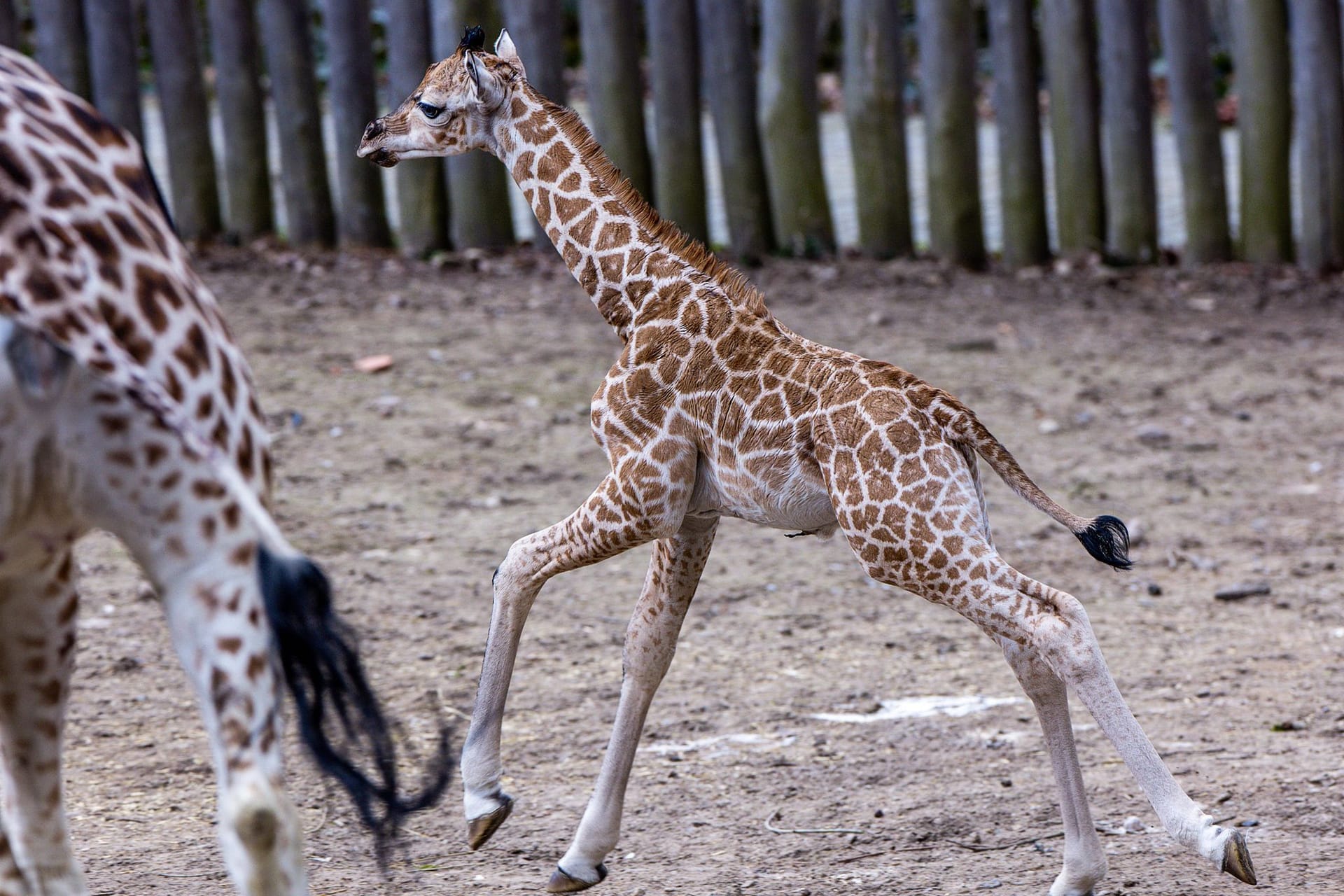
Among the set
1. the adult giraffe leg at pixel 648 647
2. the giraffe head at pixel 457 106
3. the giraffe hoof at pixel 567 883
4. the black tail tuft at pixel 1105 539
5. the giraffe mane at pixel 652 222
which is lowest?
the giraffe hoof at pixel 567 883

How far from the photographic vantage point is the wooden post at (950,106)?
8.73 meters

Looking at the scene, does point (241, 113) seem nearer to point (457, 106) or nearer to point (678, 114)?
point (678, 114)

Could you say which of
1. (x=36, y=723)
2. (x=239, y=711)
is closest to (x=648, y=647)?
(x=36, y=723)

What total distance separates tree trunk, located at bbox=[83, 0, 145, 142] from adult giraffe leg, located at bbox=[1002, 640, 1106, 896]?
6761mm

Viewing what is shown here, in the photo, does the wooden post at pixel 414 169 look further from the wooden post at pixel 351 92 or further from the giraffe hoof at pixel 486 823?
the giraffe hoof at pixel 486 823

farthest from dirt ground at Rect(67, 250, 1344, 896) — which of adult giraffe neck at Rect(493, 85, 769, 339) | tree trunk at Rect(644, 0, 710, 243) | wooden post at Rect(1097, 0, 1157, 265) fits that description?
adult giraffe neck at Rect(493, 85, 769, 339)

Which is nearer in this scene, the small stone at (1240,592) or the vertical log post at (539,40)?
the small stone at (1240,592)

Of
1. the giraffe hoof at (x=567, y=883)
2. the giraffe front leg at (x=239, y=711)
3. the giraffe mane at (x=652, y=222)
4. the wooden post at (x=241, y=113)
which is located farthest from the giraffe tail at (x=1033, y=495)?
the wooden post at (x=241, y=113)

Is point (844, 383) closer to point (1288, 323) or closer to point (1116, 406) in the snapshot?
point (1116, 406)

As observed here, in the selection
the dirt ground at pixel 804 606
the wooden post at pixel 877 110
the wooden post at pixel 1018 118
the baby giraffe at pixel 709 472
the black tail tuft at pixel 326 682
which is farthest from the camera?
the wooden post at pixel 877 110

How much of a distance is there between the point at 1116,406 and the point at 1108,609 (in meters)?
2.18

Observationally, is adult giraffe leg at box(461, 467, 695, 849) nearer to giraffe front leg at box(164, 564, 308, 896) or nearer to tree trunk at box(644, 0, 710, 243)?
giraffe front leg at box(164, 564, 308, 896)

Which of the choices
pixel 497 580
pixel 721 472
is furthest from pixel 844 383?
pixel 497 580

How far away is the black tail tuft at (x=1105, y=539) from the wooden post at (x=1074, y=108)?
557cm
